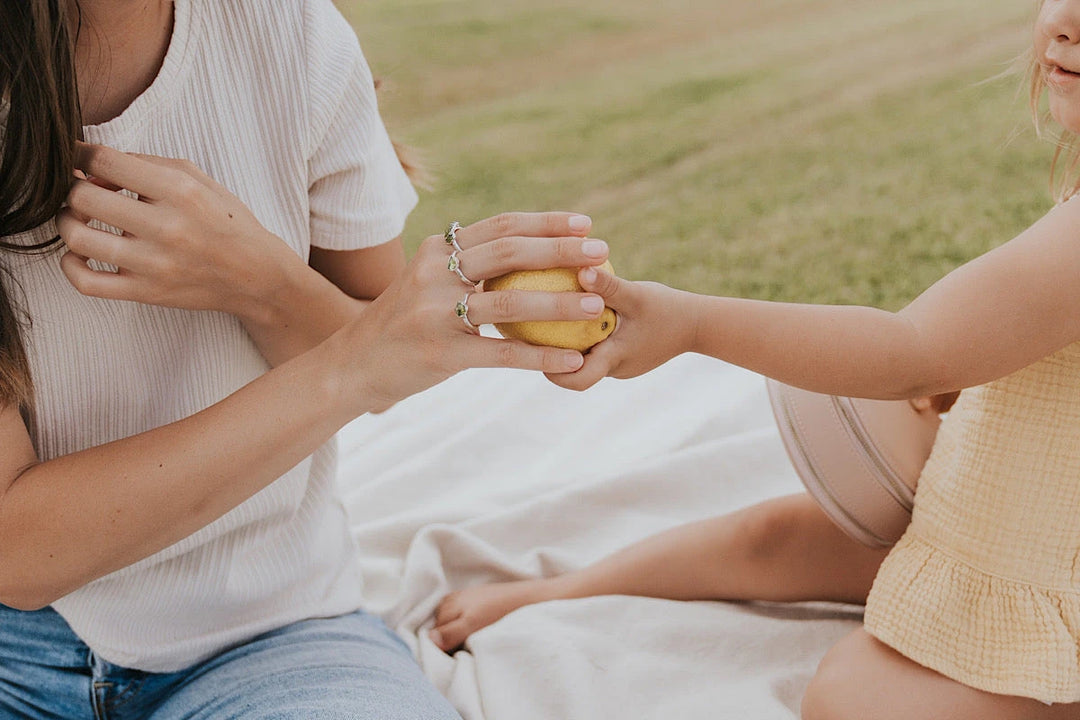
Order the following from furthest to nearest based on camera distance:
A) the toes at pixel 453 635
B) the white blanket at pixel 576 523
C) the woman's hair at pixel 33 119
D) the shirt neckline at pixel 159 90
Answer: the toes at pixel 453 635
the white blanket at pixel 576 523
the shirt neckline at pixel 159 90
the woman's hair at pixel 33 119

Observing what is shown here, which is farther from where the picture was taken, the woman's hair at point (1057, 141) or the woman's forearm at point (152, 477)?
the woman's hair at point (1057, 141)

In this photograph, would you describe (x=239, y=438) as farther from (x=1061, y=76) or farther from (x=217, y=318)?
(x=1061, y=76)

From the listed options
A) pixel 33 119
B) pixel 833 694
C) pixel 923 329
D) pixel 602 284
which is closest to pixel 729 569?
pixel 833 694

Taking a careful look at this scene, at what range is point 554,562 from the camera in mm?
1461

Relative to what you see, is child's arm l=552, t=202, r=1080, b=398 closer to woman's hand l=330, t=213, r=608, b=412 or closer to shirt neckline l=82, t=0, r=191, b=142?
woman's hand l=330, t=213, r=608, b=412

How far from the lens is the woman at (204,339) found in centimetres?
88

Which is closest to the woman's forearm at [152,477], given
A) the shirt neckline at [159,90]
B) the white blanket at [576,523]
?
the shirt neckline at [159,90]

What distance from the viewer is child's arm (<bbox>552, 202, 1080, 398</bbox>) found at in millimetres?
994

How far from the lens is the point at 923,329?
1.01 m

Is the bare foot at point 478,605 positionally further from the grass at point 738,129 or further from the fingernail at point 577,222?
the grass at point 738,129

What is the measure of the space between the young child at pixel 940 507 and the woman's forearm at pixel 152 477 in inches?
8.0

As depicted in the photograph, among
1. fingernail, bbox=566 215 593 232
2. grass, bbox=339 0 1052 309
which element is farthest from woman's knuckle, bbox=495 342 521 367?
grass, bbox=339 0 1052 309

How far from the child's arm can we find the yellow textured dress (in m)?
0.11

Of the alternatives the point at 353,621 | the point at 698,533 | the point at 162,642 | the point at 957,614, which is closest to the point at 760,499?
the point at 698,533
